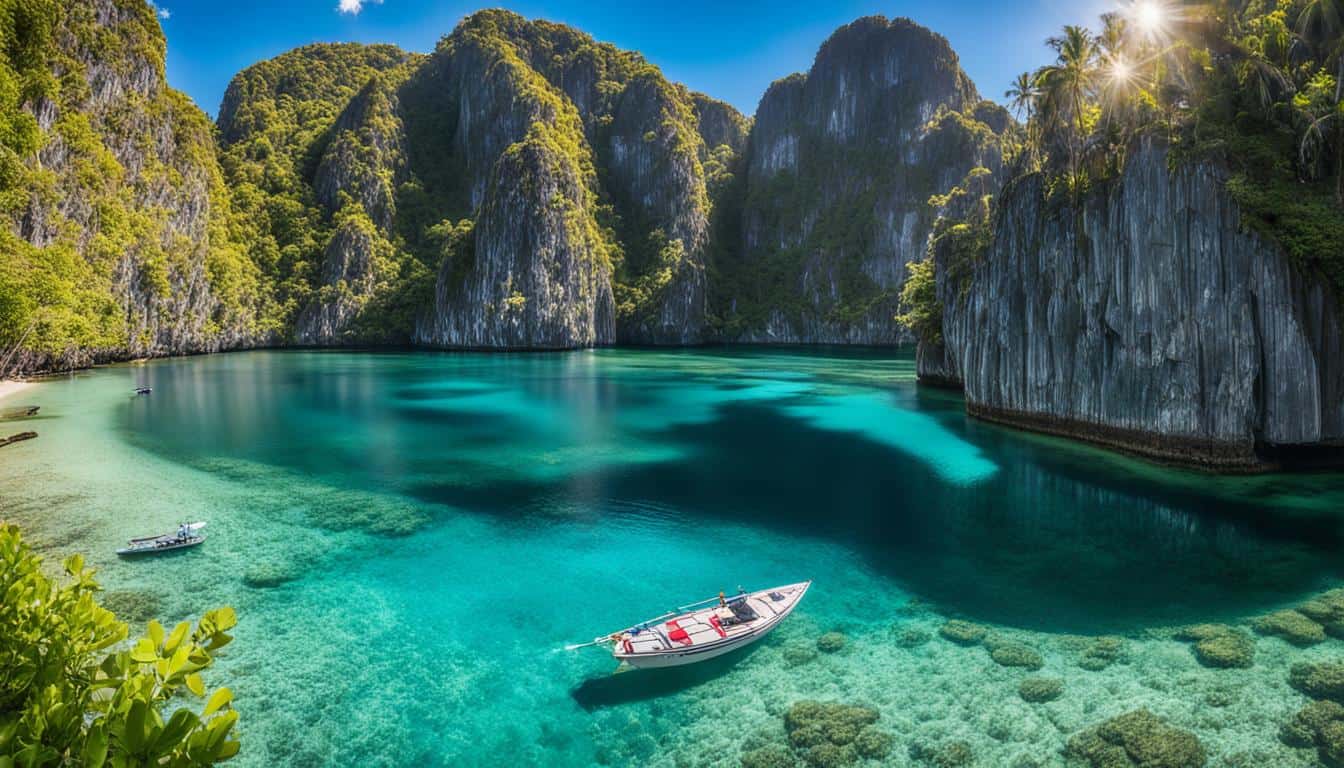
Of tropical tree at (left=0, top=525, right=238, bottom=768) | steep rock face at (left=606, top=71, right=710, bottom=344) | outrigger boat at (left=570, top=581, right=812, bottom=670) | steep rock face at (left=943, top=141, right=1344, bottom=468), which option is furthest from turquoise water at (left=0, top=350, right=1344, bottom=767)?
steep rock face at (left=606, top=71, right=710, bottom=344)

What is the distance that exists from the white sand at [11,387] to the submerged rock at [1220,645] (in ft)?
222

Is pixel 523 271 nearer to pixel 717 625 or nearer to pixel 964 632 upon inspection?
pixel 717 625

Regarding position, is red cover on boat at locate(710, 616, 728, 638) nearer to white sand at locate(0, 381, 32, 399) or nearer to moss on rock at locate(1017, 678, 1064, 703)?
moss on rock at locate(1017, 678, 1064, 703)

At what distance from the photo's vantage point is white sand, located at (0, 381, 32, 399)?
166 feet

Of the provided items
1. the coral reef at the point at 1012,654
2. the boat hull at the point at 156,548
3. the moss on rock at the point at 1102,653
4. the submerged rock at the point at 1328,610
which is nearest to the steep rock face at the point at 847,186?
the submerged rock at the point at 1328,610

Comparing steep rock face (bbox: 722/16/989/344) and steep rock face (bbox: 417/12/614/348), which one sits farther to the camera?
steep rock face (bbox: 722/16/989/344)

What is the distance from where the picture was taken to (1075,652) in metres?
13.8

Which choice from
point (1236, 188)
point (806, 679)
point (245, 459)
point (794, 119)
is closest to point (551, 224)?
point (794, 119)

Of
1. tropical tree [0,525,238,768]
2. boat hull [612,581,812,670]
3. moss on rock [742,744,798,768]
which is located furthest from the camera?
boat hull [612,581,812,670]

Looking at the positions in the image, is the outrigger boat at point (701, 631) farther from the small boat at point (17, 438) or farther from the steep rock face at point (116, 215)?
the steep rock face at point (116, 215)

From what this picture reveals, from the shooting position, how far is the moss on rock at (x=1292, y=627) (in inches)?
554

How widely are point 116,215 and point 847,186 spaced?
130 metres

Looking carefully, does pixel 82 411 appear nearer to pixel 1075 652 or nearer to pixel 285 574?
pixel 285 574

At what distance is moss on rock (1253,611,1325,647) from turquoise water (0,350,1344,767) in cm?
35
